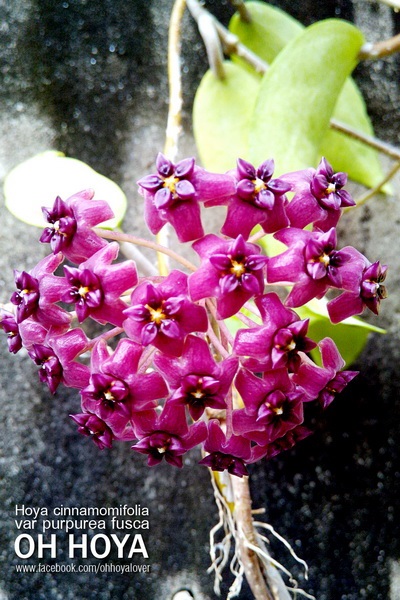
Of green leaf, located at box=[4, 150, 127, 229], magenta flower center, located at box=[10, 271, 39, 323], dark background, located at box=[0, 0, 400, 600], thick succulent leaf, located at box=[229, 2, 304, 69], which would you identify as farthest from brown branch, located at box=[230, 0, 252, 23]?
magenta flower center, located at box=[10, 271, 39, 323]

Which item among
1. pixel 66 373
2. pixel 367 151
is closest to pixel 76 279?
pixel 66 373

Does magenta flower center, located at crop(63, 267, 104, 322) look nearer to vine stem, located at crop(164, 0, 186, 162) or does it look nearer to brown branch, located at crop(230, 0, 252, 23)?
vine stem, located at crop(164, 0, 186, 162)

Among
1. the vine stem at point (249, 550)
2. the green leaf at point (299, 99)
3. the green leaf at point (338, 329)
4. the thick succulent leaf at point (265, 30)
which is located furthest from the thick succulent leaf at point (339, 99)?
the vine stem at point (249, 550)

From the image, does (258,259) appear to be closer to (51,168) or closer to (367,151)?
(51,168)

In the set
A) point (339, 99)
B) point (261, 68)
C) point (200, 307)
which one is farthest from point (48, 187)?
point (339, 99)

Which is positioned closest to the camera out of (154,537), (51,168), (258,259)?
(258,259)

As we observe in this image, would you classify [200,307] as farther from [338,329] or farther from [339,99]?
[339,99]
